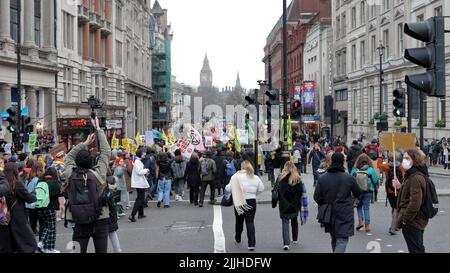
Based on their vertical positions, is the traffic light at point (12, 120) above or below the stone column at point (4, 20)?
below

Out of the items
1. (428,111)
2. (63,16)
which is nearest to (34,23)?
(63,16)

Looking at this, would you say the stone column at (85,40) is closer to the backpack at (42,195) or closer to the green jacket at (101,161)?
the backpack at (42,195)

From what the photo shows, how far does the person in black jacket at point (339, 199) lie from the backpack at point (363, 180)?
13.8 feet

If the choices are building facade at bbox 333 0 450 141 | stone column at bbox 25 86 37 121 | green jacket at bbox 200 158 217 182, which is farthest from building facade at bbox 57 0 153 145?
green jacket at bbox 200 158 217 182

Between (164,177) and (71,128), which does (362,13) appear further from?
(164,177)

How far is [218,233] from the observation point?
1306 centimetres

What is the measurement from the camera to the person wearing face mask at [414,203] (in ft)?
26.3

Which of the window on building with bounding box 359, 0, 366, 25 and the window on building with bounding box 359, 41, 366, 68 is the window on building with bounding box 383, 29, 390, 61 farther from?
the window on building with bounding box 359, 41, 366, 68

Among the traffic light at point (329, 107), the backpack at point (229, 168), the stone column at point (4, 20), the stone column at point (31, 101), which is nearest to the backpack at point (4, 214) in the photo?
the backpack at point (229, 168)

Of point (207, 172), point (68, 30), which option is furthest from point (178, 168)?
point (68, 30)

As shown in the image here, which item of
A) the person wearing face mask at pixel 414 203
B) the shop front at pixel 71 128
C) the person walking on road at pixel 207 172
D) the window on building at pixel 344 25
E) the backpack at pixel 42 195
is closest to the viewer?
the person wearing face mask at pixel 414 203

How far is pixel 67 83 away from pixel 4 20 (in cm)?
998

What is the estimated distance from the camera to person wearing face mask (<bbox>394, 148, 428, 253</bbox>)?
8.01m

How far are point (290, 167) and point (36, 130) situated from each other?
78.2 ft
